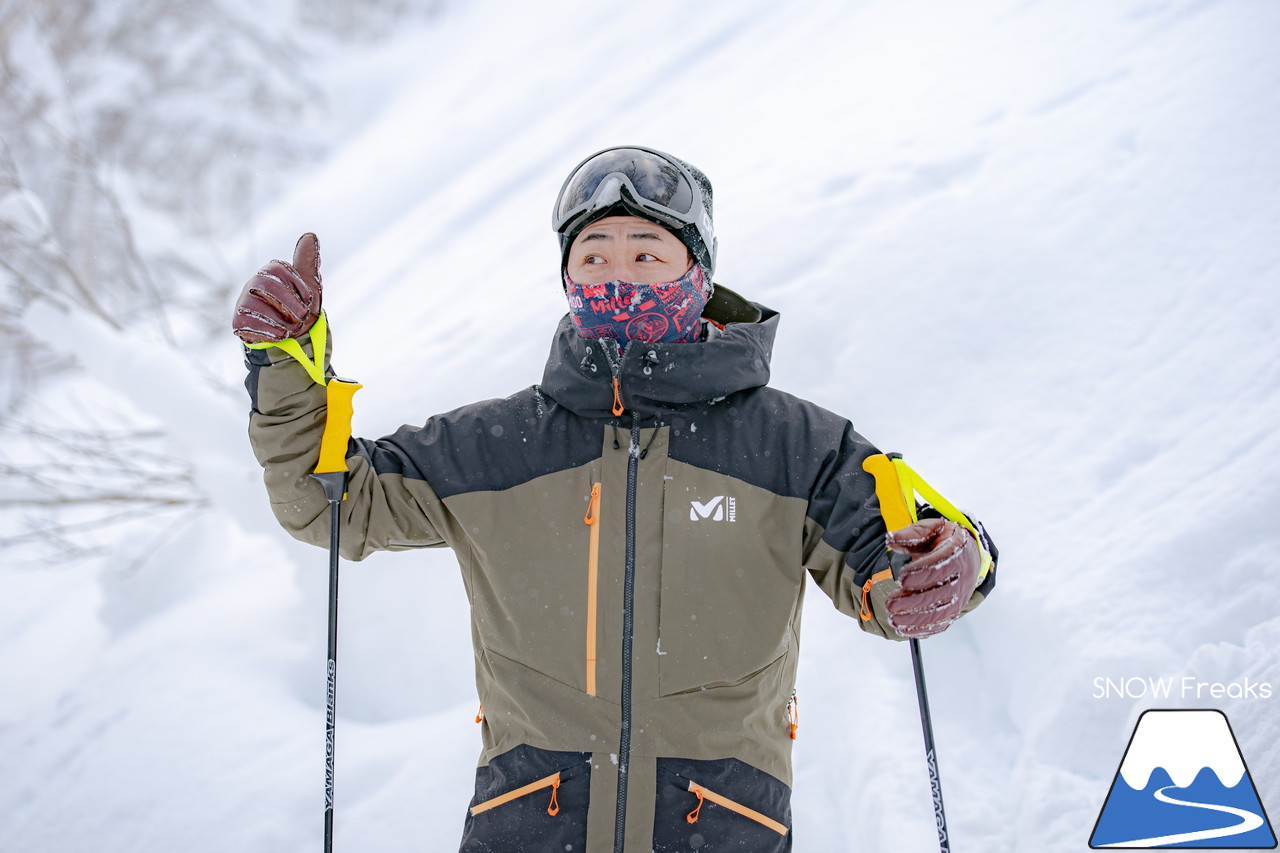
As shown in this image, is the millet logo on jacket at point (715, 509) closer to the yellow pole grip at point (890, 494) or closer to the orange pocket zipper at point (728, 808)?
the yellow pole grip at point (890, 494)

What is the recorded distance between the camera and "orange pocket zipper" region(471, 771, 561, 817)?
5.37ft

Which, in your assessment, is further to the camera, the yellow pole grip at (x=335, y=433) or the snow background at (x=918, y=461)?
the snow background at (x=918, y=461)

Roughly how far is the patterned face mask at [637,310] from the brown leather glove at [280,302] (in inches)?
22.0

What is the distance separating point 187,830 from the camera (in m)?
2.80

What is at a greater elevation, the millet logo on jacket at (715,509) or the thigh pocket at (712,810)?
the millet logo on jacket at (715,509)


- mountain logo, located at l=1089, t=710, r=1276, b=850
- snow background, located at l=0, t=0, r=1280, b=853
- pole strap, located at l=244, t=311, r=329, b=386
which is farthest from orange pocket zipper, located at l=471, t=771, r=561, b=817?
mountain logo, located at l=1089, t=710, r=1276, b=850

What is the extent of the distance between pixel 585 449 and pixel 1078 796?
5.84 ft

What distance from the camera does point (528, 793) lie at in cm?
167

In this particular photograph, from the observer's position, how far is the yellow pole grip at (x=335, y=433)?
1.68 metres

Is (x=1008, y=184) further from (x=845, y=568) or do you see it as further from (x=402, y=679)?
(x=402, y=679)

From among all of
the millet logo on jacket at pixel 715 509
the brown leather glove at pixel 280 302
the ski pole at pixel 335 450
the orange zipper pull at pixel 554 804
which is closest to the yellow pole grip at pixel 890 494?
the millet logo on jacket at pixel 715 509

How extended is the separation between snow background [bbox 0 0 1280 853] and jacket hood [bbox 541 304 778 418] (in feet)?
5.10

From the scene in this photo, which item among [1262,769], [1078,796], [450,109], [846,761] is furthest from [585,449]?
[450,109]

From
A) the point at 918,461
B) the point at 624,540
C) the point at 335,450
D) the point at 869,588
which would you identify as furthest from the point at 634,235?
the point at 918,461
